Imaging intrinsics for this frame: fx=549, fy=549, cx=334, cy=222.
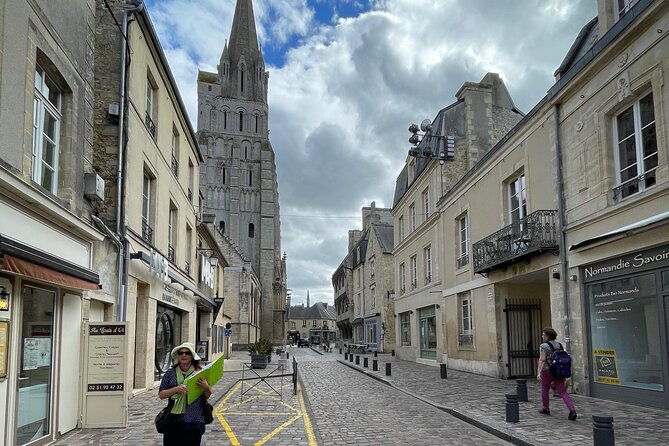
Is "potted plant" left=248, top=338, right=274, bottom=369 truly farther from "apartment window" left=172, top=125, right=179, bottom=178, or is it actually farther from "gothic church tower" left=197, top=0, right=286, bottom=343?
"gothic church tower" left=197, top=0, right=286, bottom=343

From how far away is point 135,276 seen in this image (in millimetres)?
12062

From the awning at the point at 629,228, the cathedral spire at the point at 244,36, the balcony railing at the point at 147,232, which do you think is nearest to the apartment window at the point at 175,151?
the balcony railing at the point at 147,232

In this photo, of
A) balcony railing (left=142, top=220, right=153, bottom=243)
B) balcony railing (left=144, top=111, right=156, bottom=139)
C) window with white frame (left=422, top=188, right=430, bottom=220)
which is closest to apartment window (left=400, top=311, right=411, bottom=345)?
window with white frame (left=422, top=188, right=430, bottom=220)

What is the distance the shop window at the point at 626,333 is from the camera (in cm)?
994

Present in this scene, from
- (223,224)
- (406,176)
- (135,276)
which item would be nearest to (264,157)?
(223,224)

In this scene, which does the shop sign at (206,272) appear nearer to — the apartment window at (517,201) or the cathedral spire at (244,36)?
the apartment window at (517,201)

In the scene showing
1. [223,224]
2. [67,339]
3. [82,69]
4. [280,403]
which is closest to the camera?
[67,339]

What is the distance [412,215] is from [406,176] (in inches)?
125

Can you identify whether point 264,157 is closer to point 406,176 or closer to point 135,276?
point 406,176

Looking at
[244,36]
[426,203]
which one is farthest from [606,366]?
[244,36]

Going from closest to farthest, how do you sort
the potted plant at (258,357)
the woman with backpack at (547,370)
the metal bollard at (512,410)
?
1. the metal bollard at (512,410)
2. the woman with backpack at (547,370)
3. the potted plant at (258,357)

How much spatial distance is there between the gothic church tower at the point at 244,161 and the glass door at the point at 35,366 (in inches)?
2576

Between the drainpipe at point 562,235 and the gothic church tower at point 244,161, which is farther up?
the gothic church tower at point 244,161

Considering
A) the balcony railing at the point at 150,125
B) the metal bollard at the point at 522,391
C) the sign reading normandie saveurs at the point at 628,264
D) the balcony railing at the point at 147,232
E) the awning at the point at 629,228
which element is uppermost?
the balcony railing at the point at 150,125
